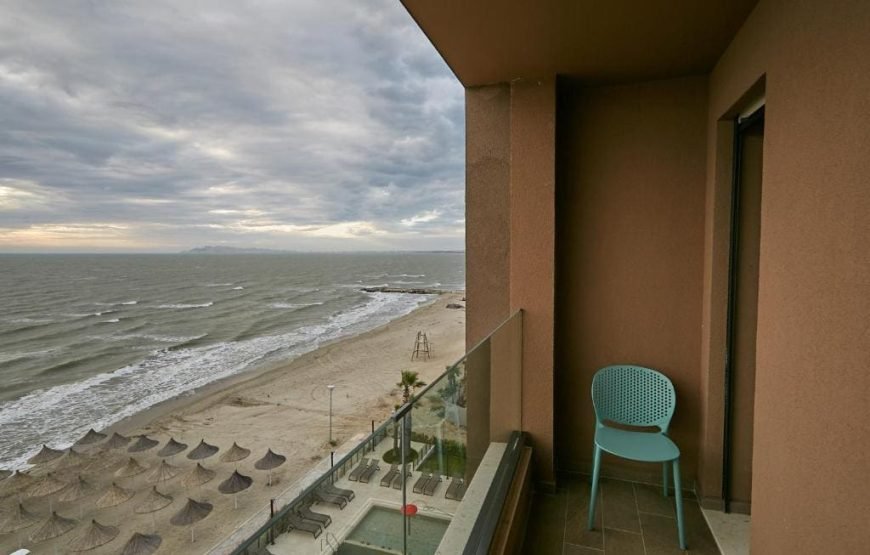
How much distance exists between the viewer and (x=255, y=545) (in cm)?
91

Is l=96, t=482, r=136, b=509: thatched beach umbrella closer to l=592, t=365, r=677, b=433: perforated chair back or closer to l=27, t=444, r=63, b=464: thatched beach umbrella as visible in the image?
l=27, t=444, r=63, b=464: thatched beach umbrella

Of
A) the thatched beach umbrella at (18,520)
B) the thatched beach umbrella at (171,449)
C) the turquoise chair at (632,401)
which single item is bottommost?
the thatched beach umbrella at (18,520)

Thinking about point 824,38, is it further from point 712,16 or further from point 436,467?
point 436,467

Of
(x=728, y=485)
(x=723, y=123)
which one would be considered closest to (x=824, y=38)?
(x=723, y=123)

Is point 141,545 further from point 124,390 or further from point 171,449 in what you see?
point 124,390

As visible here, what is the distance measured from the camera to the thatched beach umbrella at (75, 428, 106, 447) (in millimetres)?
10320

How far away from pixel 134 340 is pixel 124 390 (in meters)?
7.45

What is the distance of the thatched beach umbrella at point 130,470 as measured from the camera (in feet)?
30.8

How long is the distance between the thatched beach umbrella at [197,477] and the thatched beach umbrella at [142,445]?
2.10 m

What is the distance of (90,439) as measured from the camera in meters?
10.5

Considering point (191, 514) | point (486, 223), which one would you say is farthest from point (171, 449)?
point (486, 223)

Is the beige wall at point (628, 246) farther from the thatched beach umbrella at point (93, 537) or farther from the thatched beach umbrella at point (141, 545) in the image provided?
the thatched beach umbrella at point (93, 537)

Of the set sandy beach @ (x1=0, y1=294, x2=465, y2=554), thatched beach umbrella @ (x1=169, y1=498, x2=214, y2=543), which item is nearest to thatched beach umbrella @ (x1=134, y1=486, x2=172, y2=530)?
sandy beach @ (x1=0, y1=294, x2=465, y2=554)

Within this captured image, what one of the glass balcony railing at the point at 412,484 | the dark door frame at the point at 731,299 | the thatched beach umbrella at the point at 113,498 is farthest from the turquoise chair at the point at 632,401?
the thatched beach umbrella at the point at 113,498
